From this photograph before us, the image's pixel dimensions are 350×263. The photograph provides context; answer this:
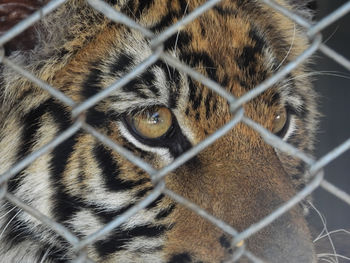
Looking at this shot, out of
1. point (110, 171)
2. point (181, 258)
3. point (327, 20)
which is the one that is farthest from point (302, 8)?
point (327, 20)

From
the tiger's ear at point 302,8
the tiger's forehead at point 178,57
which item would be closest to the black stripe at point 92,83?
the tiger's forehead at point 178,57

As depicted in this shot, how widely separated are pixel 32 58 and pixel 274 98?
2.73 feet

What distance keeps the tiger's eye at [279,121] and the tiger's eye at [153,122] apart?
0.43 meters

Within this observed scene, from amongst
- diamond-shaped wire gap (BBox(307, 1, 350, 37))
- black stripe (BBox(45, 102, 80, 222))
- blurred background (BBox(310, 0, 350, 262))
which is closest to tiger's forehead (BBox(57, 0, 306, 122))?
black stripe (BBox(45, 102, 80, 222))

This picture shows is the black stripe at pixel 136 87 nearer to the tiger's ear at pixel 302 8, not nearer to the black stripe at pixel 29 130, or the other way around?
the black stripe at pixel 29 130

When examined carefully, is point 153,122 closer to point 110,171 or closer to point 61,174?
point 110,171

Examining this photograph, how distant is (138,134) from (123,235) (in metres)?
0.33

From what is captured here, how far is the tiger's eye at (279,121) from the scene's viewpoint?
7.82 feet

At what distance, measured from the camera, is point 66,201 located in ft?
7.27

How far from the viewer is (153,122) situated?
7.12ft

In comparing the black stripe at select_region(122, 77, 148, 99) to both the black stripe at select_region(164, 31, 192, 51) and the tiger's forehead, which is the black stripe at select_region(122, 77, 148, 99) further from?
the black stripe at select_region(164, 31, 192, 51)

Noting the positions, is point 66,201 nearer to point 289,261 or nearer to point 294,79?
point 289,261

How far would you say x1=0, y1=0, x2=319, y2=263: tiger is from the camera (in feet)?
6.79

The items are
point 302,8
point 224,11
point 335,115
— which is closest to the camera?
point 224,11
